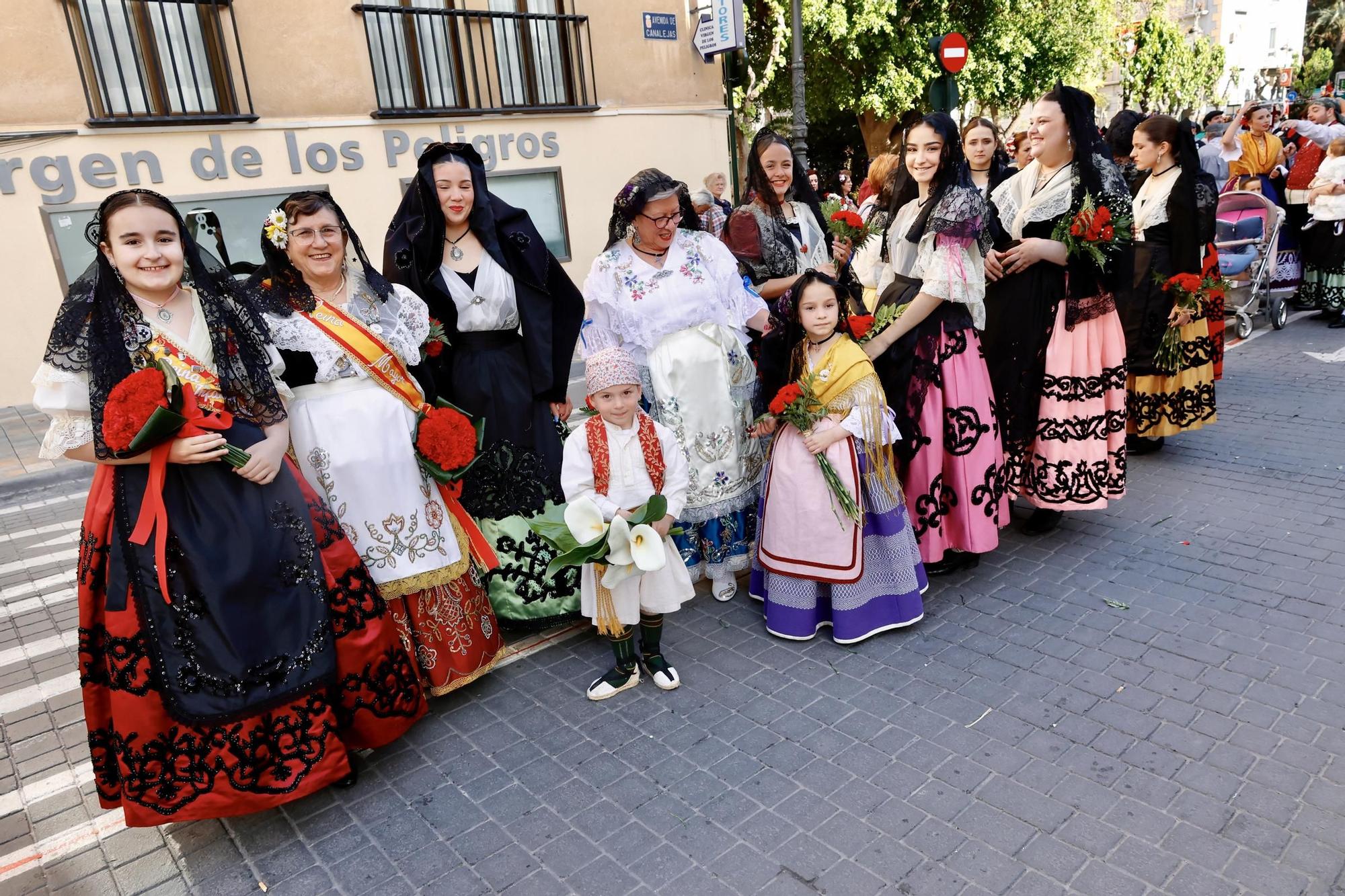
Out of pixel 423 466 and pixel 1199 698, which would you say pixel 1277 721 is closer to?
pixel 1199 698

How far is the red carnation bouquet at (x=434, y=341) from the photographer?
12.0ft

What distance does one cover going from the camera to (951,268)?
394cm

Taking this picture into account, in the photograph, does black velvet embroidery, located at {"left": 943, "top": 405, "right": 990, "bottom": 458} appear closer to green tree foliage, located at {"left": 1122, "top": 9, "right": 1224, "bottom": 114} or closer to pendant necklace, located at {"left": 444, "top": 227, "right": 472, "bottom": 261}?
pendant necklace, located at {"left": 444, "top": 227, "right": 472, "bottom": 261}

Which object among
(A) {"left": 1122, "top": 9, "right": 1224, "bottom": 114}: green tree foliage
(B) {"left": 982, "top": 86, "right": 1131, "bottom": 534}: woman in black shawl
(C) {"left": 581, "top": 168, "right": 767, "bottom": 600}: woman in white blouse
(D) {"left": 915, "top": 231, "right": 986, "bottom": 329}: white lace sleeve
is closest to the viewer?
(D) {"left": 915, "top": 231, "right": 986, "bottom": 329}: white lace sleeve

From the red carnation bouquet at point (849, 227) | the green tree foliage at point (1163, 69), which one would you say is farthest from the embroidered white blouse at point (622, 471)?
the green tree foliage at point (1163, 69)

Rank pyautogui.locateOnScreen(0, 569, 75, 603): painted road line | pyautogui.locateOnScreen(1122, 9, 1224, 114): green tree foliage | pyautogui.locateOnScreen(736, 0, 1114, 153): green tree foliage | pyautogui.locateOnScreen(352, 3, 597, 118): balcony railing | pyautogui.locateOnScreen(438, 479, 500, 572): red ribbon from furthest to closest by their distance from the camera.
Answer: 1. pyautogui.locateOnScreen(1122, 9, 1224, 114): green tree foliage
2. pyautogui.locateOnScreen(736, 0, 1114, 153): green tree foliage
3. pyautogui.locateOnScreen(352, 3, 597, 118): balcony railing
4. pyautogui.locateOnScreen(0, 569, 75, 603): painted road line
5. pyautogui.locateOnScreen(438, 479, 500, 572): red ribbon

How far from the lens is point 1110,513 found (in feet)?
16.6

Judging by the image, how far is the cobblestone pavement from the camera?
262 centimetres

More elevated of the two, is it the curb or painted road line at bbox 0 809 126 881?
the curb

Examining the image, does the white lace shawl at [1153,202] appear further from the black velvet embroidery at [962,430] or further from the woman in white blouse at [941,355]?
the black velvet embroidery at [962,430]


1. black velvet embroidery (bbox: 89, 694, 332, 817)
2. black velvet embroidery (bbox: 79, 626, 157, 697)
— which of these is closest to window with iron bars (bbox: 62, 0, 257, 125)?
black velvet embroidery (bbox: 79, 626, 157, 697)

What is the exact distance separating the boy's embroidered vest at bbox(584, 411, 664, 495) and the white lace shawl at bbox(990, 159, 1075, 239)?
7.77 feet

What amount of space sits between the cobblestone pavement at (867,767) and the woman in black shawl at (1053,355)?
513 millimetres

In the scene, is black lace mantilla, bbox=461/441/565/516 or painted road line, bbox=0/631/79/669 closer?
black lace mantilla, bbox=461/441/565/516
